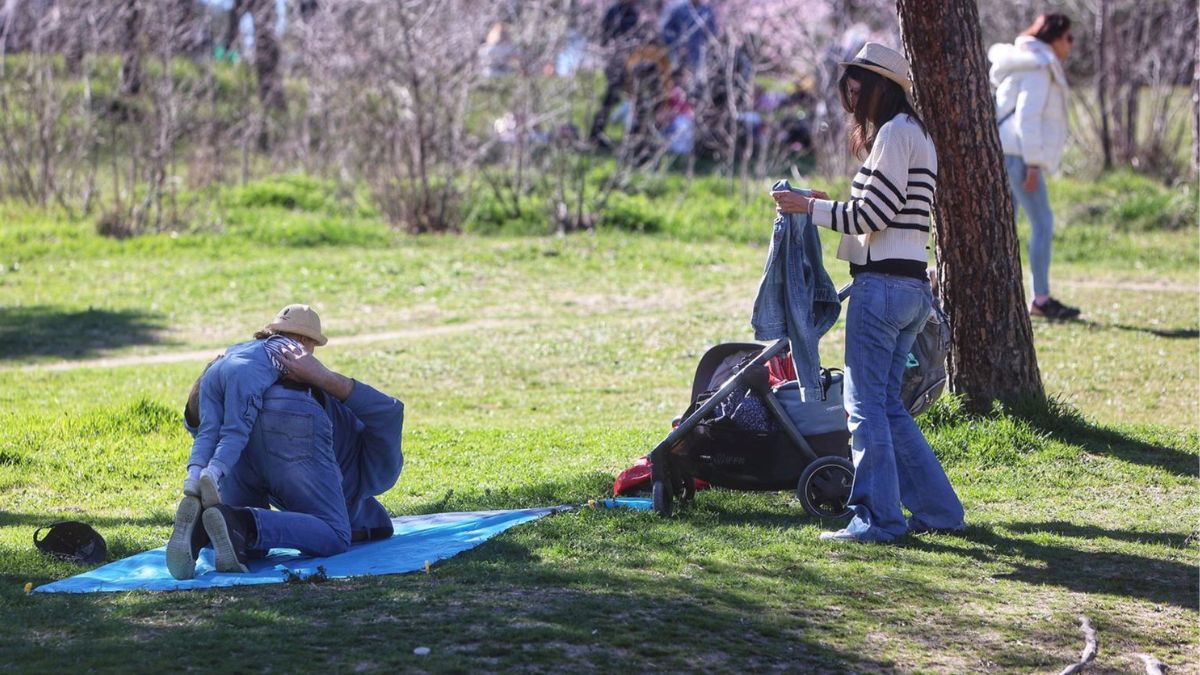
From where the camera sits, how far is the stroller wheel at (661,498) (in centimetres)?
629

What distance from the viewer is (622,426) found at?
916 centimetres

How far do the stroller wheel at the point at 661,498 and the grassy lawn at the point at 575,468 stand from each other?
0.08m

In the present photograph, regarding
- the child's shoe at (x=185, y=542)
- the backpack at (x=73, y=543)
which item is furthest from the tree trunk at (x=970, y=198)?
the backpack at (x=73, y=543)

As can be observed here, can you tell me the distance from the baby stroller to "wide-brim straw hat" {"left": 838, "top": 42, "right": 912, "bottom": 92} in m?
1.07

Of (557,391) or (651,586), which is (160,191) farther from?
(651,586)

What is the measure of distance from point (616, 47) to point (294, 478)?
1424 cm

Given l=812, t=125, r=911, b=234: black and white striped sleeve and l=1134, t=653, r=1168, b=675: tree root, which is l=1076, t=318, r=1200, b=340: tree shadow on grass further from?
l=1134, t=653, r=1168, b=675: tree root

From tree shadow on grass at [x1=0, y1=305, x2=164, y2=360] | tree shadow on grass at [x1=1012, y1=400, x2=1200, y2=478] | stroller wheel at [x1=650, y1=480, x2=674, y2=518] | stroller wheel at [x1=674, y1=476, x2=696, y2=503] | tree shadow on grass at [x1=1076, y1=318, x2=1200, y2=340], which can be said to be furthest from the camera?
tree shadow on grass at [x1=0, y1=305, x2=164, y2=360]

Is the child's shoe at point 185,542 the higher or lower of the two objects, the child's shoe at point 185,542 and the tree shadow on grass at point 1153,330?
the lower

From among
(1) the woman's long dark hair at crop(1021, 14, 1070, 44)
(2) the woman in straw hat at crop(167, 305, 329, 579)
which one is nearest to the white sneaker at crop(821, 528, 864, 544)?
(2) the woman in straw hat at crop(167, 305, 329, 579)

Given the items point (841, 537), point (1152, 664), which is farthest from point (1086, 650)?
point (841, 537)

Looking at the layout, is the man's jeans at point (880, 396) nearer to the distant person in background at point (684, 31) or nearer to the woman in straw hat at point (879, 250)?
the woman in straw hat at point (879, 250)

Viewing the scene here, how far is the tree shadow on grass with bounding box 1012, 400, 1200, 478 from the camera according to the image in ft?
25.1

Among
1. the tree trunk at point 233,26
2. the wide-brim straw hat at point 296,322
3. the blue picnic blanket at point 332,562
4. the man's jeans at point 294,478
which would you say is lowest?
the blue picnic blanket at point 332,562
